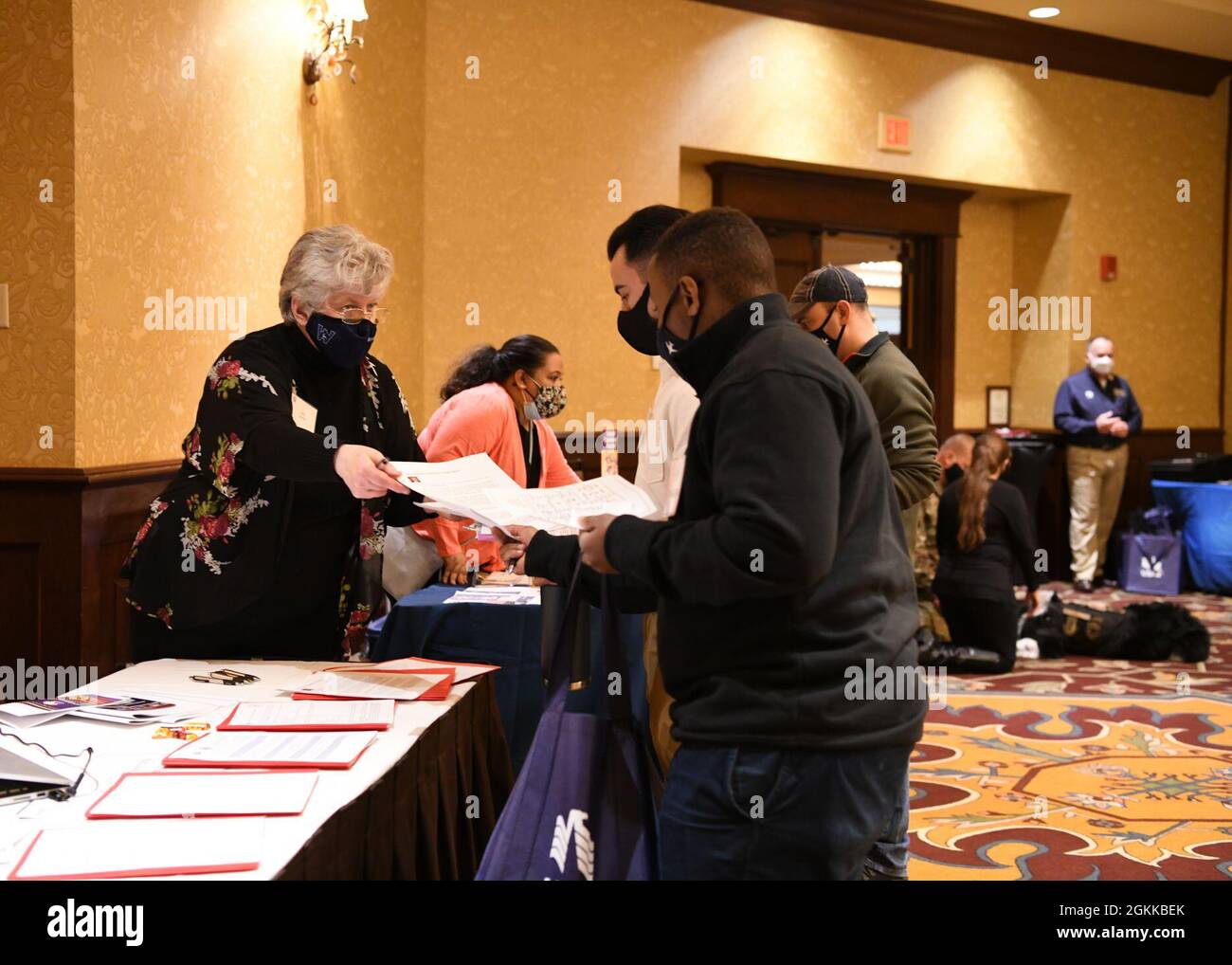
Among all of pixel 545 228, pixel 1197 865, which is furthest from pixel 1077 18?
pixel 1197 865

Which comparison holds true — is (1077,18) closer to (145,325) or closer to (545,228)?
(545,228)

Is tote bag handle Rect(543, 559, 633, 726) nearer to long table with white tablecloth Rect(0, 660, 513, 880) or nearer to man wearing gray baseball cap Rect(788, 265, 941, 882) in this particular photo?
long table with white tablecloth Rect(0, 660, 513, 880)

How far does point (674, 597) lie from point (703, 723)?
0.16 meters

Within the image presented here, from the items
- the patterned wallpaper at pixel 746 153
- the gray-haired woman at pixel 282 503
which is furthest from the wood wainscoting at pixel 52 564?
the patterned wallpaper at pixel 746 153

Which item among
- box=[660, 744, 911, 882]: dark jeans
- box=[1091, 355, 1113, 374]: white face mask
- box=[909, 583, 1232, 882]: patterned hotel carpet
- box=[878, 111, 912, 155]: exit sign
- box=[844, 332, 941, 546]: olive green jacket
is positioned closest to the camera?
box=[660, 744, 911, 882]: dark jeans

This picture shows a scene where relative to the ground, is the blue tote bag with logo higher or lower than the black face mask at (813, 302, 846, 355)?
lower

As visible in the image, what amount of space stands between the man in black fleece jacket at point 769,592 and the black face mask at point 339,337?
108 cm

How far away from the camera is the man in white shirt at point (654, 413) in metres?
2.01

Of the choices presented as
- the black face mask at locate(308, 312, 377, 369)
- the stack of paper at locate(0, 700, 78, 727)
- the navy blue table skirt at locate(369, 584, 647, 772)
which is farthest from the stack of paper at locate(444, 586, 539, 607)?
the stack of paper at locate(0, 700, 78, 727)

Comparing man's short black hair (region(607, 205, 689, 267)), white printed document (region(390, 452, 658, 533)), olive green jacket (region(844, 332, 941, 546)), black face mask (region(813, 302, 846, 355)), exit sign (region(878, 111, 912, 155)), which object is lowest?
white printed document (region(390, 452, 658, 533))

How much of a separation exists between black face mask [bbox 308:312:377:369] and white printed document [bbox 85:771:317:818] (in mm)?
1049

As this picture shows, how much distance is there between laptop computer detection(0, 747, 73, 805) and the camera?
5.10ft

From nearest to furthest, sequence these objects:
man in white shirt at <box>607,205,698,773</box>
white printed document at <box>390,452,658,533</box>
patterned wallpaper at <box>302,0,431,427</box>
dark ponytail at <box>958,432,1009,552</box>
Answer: white printed document at <box>390,452,658,533</box>, man in white shirt at <box>607,205,698,773</box>, patterned wallpaper at <box>302,0,431,427</box>, dark ponytail at <box>958,432,1009,552</box>

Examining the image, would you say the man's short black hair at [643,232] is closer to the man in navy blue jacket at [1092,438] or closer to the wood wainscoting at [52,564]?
the wood wainscoting at [52,564]
